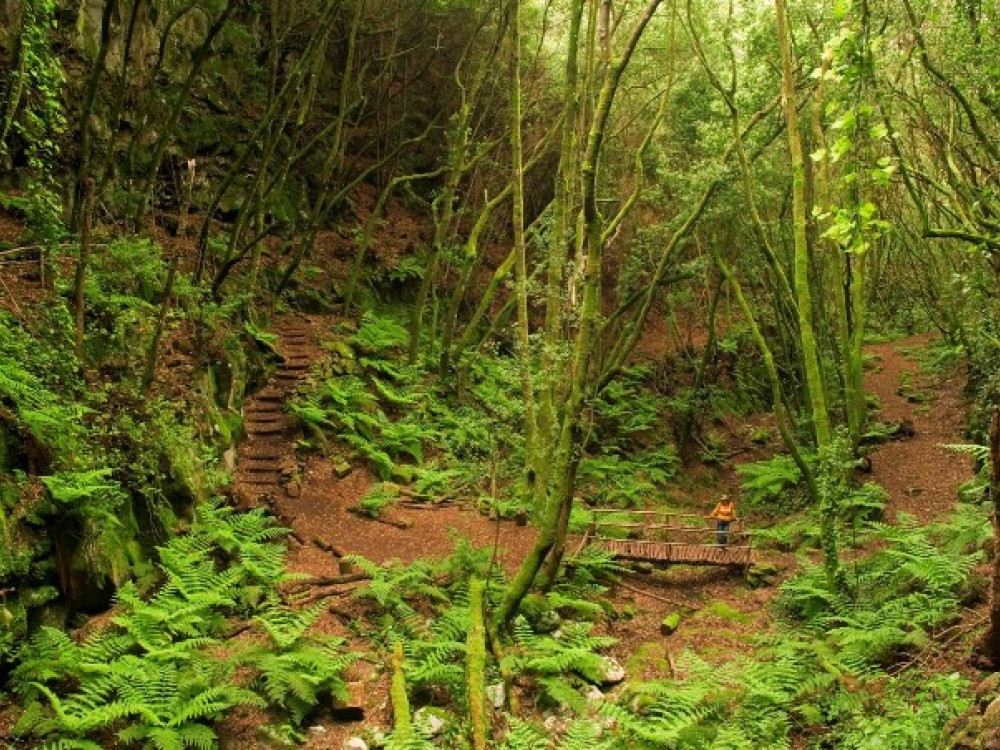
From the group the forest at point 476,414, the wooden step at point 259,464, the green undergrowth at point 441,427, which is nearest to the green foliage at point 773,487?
the forest at point 476,414

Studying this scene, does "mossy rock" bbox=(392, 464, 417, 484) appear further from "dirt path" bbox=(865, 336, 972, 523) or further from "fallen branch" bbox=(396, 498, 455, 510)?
"dirt path" bbox=(865, 336, 972, 523)

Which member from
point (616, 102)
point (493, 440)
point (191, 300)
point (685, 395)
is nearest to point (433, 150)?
point (616, 102)

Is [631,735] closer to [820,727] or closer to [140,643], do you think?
[820,727]

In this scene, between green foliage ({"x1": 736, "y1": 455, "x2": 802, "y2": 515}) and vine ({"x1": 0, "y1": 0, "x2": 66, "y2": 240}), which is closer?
vine ({"x1": 0, "y1": 0, "x2": 66, "y2": 240})

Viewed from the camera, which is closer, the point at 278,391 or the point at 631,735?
the point at 631,735

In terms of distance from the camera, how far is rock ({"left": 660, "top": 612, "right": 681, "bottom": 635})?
9992 mm

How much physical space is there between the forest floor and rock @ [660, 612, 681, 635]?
4.2 inches

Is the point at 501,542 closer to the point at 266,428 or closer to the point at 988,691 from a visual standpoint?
the point at 266,428

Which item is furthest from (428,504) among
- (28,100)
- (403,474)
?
(28,100)

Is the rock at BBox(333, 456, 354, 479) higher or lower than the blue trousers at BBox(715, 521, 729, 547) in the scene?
higher

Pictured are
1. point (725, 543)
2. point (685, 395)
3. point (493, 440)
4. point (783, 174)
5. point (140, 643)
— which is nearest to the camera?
point (140, 643)

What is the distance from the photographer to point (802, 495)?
15.5 meters

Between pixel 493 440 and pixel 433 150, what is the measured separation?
1512cm

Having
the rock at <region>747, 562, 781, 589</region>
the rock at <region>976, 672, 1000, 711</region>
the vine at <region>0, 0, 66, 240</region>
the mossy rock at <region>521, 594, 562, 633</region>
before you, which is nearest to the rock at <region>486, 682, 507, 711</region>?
the mossy rock at <region>521, 594, 562, 633</region>
